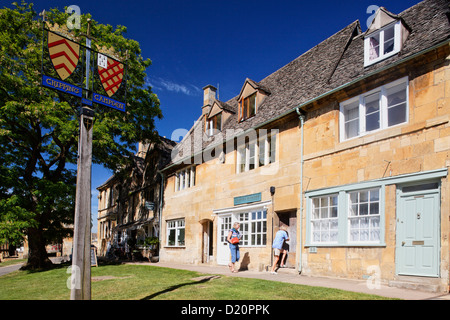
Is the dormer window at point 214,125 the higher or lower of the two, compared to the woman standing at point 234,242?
higher

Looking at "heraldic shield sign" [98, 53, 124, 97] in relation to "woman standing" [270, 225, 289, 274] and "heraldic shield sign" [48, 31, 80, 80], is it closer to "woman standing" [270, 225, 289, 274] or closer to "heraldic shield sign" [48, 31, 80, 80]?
"heraldic shield sign" [48, 31, 80, 80]

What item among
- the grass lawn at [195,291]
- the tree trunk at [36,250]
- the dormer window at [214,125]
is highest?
the dormer window at [214,125]

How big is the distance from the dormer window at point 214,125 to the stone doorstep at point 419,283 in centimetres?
1274

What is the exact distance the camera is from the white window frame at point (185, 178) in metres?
21.6

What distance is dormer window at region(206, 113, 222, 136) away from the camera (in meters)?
21.0

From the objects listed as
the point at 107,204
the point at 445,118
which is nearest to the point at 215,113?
the point at 445,118

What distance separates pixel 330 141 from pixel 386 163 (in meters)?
2.35

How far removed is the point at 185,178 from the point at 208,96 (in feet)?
19.6

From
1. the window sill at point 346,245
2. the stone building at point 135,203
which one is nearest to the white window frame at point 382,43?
the window sill at point 346,245

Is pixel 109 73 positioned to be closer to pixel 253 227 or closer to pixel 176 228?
pixel 253 227

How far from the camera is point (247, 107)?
60.4 feet

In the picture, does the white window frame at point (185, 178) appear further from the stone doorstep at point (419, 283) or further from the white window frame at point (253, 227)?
the stone doorstep at point (419, 283)

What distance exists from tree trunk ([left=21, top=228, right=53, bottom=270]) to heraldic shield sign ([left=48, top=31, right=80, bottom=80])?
1577 cm

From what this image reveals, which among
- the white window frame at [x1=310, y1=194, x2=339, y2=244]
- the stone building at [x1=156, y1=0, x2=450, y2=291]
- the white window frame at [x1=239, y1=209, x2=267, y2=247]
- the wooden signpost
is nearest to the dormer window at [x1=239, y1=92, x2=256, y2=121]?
the stone building at [x1=156, y1=0, x2=450, y2=291]
